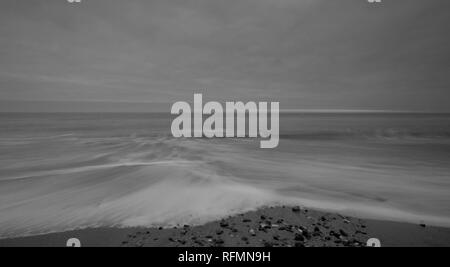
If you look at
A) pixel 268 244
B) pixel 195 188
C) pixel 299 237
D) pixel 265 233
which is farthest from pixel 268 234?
pixel 195 188

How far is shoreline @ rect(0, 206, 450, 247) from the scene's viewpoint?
152 inches

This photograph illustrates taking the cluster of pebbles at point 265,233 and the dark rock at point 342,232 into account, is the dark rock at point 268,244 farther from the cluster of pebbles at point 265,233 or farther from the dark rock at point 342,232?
the dark rock at point 342,232

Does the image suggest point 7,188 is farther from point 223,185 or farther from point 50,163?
A: point 223,185

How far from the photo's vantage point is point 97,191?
22.8 ft

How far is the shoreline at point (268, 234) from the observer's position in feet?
12.7

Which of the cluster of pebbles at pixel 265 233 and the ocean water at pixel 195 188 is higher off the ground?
the cluster of pebbles at pixel 265 233

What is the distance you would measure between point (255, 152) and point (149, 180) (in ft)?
25.4

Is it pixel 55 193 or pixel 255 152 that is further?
pixel 255 152

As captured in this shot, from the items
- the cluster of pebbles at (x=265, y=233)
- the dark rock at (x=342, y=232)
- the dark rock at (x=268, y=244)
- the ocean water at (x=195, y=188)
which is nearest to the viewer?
the dark rock at (x=268, y=244)

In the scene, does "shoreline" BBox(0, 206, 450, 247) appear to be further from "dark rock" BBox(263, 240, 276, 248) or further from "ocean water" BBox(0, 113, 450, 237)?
"ocean water" BBox(0, 113, 450, 237)

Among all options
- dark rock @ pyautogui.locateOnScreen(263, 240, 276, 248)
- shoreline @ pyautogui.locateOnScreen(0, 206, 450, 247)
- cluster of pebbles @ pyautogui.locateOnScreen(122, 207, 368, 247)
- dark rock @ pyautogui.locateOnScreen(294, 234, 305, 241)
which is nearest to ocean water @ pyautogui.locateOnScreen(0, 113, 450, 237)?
shoreline @ pyautogui.locateOnScreen(0, 206, 450, 247)

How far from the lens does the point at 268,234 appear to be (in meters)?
4.04

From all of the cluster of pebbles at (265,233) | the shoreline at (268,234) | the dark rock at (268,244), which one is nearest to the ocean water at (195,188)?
the shoreline at (268,234)
